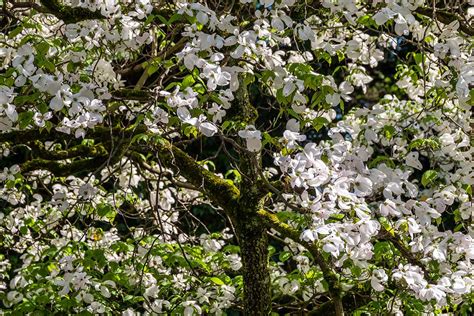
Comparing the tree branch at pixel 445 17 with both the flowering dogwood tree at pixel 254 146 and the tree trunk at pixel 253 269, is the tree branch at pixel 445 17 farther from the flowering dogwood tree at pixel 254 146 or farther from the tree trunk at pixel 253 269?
the tree trunk at pixel 253 269

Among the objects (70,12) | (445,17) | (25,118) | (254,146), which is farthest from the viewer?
(445,17)

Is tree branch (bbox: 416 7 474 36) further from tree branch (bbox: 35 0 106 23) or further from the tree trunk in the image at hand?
tree branch (bbox: 35 0 106 23)

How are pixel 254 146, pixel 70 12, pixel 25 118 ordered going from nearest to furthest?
1. pixel 254 146
2. pixel 25 118
3. pixel 70 12

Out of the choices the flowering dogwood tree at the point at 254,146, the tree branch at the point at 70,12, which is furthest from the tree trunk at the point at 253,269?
the tree branch at the point at 70,12

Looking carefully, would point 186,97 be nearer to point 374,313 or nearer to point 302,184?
point 302,184

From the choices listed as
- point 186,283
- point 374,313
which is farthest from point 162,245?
point 374,313

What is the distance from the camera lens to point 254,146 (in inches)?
91.8

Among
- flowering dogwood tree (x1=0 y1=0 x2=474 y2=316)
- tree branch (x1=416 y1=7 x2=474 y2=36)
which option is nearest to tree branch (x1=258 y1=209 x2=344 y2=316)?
flowering dogwood tree (x1=0 y1=0 x2=474 y2=316)

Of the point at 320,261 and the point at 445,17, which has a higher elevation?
the point at 445,17

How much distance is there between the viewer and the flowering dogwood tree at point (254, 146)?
2328 millimetres

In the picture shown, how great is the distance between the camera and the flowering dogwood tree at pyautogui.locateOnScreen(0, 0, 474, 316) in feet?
7.64

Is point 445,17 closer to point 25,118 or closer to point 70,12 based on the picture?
point 70,12

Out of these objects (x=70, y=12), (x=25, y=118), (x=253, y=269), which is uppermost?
(x=70, y=12)

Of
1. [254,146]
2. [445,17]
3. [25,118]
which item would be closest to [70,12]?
[25,118]
